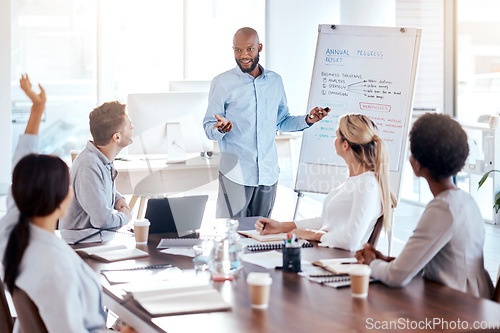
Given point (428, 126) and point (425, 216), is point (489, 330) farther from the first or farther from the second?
point (428, 126)

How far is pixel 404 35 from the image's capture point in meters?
4.53

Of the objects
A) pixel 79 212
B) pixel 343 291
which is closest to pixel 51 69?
pixel 79 212

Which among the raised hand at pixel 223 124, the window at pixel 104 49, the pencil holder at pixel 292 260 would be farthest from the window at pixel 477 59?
the pencil holder at pixel 292 260

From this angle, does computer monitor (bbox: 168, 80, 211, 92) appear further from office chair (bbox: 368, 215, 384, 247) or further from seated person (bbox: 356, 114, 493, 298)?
seated person (bbox: 356, 114, 493, 298)

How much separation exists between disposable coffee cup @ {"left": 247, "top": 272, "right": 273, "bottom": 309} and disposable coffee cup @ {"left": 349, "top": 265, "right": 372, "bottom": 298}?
26 cm

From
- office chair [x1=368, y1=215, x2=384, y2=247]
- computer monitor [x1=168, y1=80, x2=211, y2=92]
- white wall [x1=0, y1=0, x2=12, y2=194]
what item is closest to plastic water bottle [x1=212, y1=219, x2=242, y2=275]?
office chair [x1=368, y1=215, x2=384, y2=247]

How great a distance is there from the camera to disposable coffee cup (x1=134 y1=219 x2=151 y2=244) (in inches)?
107

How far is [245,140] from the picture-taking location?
155 inches

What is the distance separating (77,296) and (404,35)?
11.2ft

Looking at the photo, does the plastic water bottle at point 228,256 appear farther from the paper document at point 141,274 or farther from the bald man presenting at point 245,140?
the bald man presenting at point 245,140

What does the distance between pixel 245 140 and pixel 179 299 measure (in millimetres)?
2106

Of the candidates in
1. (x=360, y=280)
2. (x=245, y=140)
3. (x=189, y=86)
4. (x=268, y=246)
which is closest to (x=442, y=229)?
(x=360, y=280)

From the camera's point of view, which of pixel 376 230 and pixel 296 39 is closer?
pixel 376 230

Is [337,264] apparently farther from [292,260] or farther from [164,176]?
[164,176]
